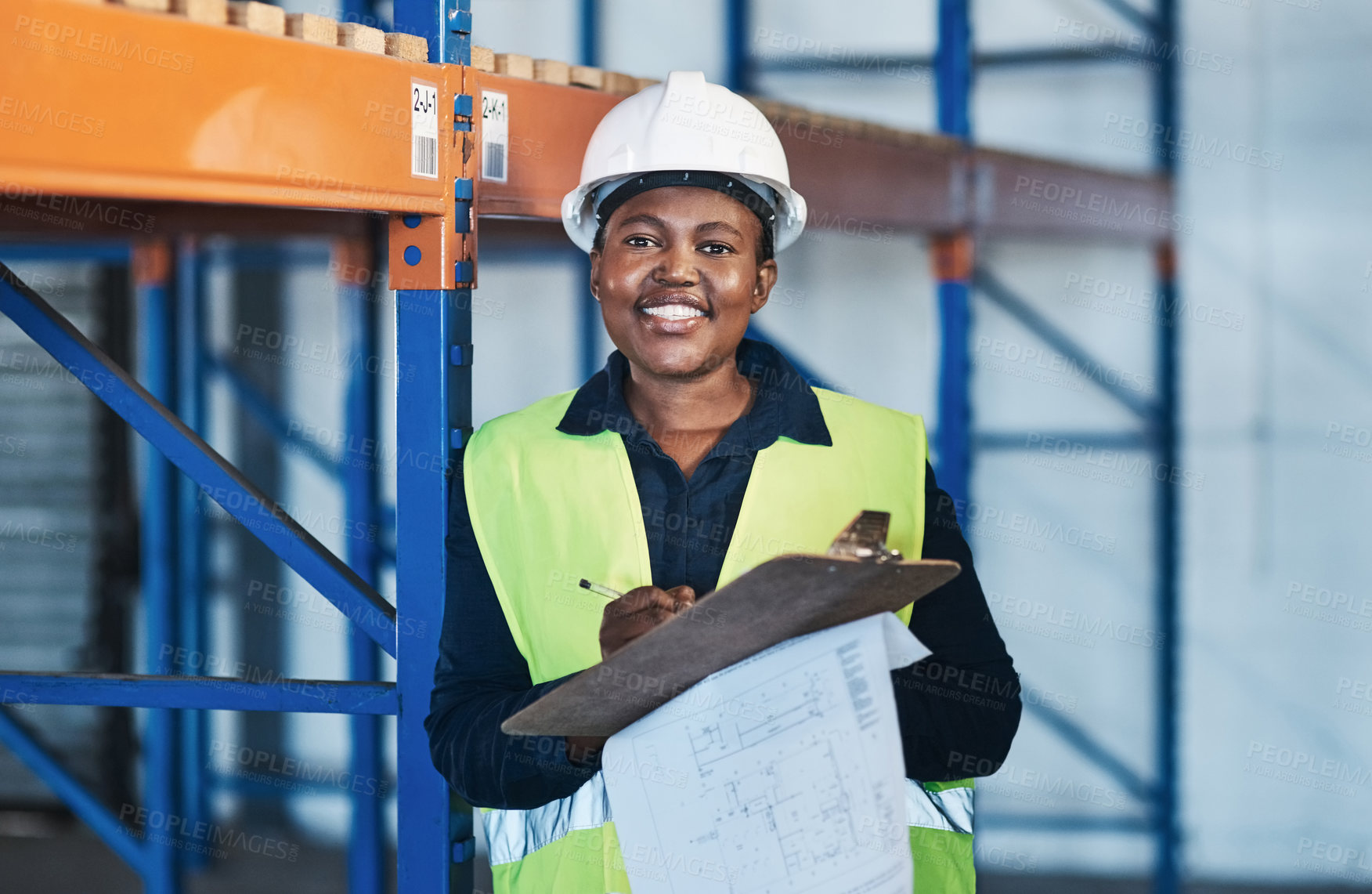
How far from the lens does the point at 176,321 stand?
609 centimetres

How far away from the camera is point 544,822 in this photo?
205 cm

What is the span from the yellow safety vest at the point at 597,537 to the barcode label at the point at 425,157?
45cm

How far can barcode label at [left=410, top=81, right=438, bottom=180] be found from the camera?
2213 mm

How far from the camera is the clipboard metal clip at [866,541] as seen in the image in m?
1.48

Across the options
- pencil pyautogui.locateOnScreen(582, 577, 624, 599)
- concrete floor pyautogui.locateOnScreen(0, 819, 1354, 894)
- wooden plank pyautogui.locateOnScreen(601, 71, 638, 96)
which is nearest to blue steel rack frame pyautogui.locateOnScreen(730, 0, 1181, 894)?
concrete floor pyautogui.locateOnScreen(0, 819, 1354, 894)

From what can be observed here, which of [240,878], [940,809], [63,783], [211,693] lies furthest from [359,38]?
[240,878]

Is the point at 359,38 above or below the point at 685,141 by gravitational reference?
above

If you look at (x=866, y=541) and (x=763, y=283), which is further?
(x=763, y=283)

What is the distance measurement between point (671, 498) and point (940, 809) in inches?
25.4

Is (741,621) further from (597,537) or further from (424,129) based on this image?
(424,129)

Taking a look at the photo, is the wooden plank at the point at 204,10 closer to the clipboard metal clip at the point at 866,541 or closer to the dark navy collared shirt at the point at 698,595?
the dark navy collared shirt at the point at 698,595

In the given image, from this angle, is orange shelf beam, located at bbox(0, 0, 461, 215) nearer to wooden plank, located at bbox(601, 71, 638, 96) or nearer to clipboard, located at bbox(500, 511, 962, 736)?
wooden plank, located at bbox(601, 71, 638, 96)

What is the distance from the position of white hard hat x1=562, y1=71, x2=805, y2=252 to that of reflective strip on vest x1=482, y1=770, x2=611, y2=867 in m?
0.93

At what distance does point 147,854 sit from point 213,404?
3.01m
